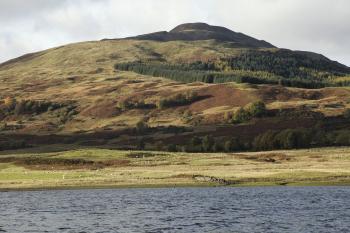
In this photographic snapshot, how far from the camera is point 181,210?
64.9 metres

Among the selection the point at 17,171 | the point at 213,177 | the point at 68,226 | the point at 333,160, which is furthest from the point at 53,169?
the point at 68,226

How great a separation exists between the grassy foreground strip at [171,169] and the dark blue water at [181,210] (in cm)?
296

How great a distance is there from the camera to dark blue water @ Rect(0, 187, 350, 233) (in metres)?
52.7

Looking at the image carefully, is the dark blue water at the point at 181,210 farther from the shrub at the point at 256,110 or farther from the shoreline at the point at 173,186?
the shrub at the point at 256,110

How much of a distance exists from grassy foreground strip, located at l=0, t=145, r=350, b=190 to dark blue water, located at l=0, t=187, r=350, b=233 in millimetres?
2957

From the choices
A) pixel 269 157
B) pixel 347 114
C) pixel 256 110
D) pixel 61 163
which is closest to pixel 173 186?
pixel 269 157

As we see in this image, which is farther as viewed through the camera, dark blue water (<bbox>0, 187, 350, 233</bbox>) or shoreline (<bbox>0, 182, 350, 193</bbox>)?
shoreline (<bbox>0, 182, 350, 193</bbox>)

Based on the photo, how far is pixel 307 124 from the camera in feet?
561

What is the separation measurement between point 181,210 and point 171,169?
1659 inches

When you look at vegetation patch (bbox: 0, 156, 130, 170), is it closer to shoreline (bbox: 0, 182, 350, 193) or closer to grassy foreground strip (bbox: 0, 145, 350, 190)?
grassy foreground strip (bbox: 0, 145, 350, 190)

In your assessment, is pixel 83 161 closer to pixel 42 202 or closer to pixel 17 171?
pixel 17 171

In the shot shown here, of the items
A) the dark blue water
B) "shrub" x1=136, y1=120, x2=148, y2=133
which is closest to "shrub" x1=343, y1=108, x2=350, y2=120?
"shrub" x1=136, y1=120, x2=148, y2=133

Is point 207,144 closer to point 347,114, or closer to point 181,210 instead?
point 347,114

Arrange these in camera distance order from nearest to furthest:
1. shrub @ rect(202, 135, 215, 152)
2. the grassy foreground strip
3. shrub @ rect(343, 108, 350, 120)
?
1. the grassy foreground strip
2. shrub @ rect(202, 135, 215, 152)
3. shrub @ rect(343, 108, 350, 120)
